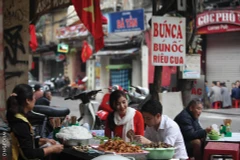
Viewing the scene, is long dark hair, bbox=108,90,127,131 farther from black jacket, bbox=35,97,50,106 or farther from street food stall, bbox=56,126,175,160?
black jacket, bbox=35,97,50,106

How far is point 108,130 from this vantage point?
17.7 feet

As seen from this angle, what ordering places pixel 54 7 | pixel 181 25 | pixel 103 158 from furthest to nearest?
pixel 54 7
pixel 181 25
pixel 103 158

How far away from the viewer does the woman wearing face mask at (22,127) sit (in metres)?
3.91

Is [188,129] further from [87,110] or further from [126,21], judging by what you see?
[126,21]

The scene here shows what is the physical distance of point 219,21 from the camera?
66.9ft

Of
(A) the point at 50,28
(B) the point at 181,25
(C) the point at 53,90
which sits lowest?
(C) the point at 53,90

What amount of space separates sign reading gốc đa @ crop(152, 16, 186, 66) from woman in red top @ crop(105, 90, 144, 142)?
228 cm

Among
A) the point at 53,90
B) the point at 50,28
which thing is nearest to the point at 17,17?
the point at 53,90

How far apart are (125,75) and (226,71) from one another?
25.4 ft

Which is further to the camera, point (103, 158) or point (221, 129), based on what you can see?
point (221, 129)

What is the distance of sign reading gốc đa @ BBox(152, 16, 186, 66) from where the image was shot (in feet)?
24.4

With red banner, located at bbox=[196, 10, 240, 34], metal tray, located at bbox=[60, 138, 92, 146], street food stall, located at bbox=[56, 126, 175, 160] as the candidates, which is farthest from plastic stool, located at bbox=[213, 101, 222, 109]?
metal tray, located at bbox=[60, 138, 92, 146]

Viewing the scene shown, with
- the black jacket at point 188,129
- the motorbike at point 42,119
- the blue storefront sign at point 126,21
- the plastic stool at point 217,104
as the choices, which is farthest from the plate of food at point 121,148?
the blue storefront sign at point 126,21

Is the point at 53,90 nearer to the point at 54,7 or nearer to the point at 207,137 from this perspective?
the point at 54,7
